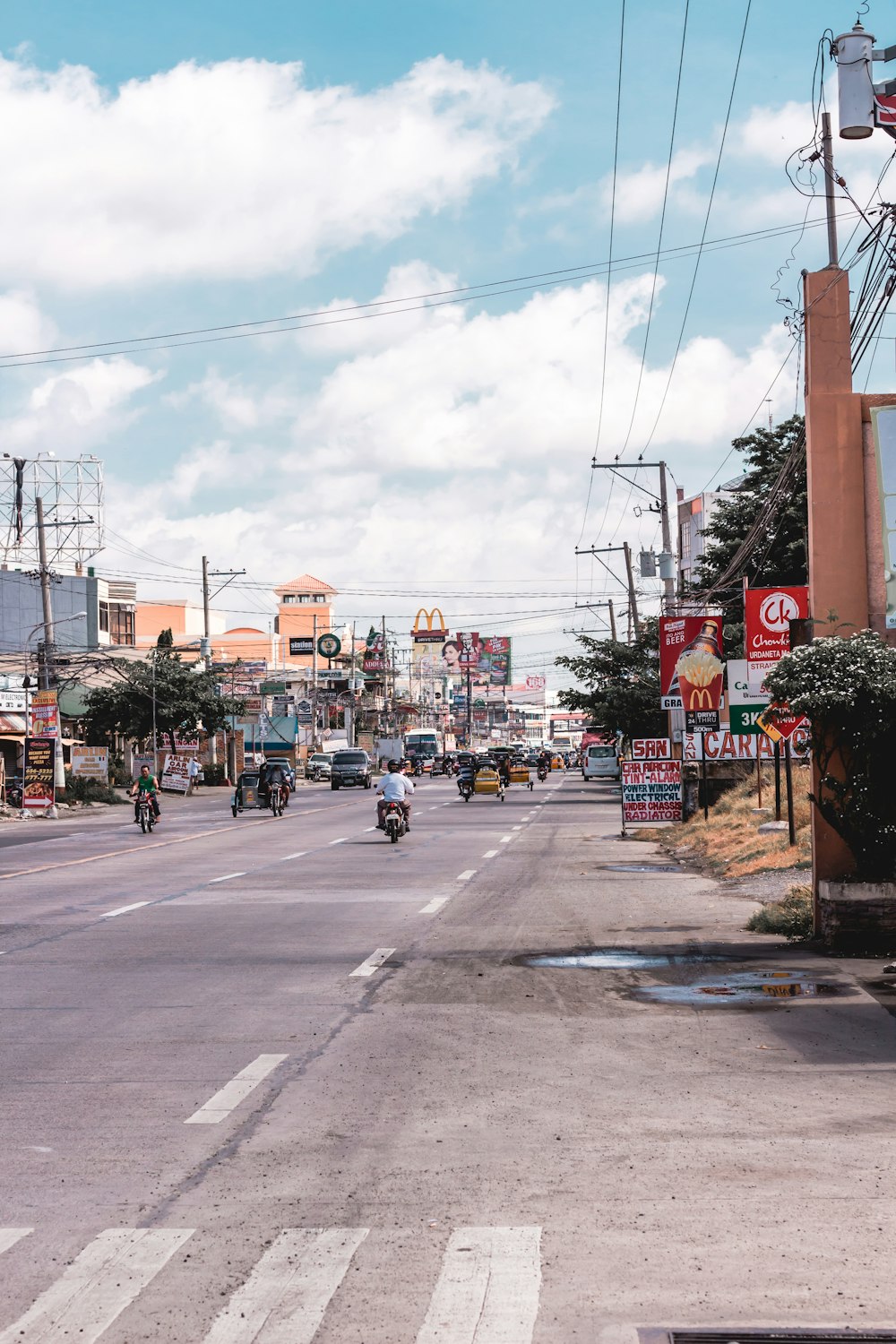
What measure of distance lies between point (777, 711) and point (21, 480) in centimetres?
6618

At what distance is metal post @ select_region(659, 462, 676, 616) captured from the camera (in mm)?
46906

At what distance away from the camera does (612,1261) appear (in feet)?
18.5

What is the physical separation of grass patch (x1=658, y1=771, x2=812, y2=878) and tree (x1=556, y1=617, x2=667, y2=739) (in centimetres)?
2106

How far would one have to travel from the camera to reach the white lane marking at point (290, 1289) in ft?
16.4

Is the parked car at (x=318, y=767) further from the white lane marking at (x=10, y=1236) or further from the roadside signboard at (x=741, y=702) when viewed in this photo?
the white lane marking at (x=10, y=1236)

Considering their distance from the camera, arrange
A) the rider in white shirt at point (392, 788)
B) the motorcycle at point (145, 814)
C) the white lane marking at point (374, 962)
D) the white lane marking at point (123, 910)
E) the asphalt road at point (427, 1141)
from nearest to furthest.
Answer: the asphalt road at point (427, 1141), the white lane marking at point (374, 962), the white lane marking at point (123, 910), the rider in white shirt at point (392, 788), the motorcycle at point (145, 814)

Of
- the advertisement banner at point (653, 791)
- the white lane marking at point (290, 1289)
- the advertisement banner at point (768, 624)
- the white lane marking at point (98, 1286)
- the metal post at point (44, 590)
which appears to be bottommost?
the white lane marking at point (98, 1286)

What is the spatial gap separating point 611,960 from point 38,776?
42.2m

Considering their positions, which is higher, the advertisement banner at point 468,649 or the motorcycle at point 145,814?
the advertisement banner at point 468,649

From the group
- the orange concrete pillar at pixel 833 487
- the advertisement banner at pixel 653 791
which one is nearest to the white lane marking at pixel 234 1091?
the orange concrete pillar at pixel 833 487

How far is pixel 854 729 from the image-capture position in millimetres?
14211

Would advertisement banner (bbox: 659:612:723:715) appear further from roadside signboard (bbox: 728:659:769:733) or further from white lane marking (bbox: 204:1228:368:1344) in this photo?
white lane marking (bbox: 204:1228:368:1344)

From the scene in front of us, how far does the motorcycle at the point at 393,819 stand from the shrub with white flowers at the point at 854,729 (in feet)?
64.6

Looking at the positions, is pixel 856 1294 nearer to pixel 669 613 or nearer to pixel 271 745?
pixel 669 613
